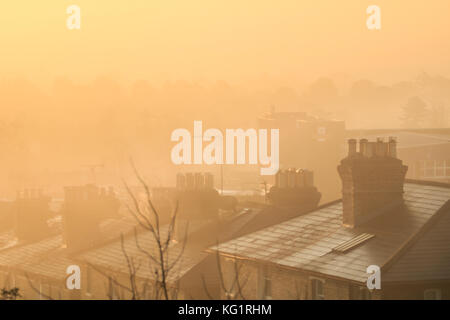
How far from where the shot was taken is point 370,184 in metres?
26.0

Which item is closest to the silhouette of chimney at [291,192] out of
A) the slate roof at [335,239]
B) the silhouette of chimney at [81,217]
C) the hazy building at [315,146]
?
the slate roof at [335,239]

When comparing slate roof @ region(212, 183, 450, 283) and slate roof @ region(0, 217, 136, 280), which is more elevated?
slate roof @ region(212, 183, 450, 283)

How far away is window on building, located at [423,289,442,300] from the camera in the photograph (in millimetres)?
20594

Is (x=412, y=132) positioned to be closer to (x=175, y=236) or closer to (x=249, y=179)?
(x=249, y=179)

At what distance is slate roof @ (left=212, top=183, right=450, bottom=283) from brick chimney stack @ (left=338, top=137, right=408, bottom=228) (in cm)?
38

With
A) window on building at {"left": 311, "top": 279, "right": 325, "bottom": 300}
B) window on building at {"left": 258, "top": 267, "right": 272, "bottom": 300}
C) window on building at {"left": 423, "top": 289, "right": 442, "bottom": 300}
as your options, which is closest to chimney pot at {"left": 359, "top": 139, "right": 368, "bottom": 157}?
window on building at {"left": 258, "top": 267, "right": 272, "bottom": 300}

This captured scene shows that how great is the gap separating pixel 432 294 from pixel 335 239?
470cm

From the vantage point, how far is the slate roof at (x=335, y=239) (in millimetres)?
22422

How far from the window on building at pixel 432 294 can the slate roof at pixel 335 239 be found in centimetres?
123

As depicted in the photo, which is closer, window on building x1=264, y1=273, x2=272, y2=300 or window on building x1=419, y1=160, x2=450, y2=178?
window on building x1=264, y1=273, x2=272, y2=300

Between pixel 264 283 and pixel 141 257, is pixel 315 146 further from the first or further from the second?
pixel 264 283

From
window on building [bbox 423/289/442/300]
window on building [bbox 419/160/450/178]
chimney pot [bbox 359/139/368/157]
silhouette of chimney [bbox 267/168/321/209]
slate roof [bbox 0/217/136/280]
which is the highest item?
chimney pot [bbox 359/139/368/157]

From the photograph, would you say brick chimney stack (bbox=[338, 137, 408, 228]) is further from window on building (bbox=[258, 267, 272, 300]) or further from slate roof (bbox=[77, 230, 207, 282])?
slate roof (bbox=[77, 230, 207, 282])

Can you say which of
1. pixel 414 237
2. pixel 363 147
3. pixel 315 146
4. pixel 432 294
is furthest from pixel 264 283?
pixel 315 146
